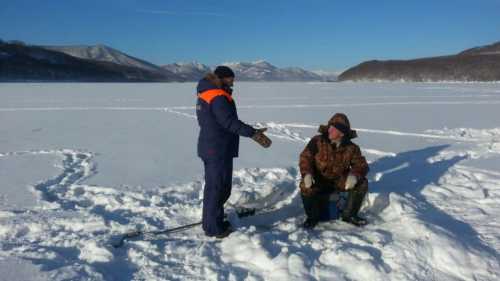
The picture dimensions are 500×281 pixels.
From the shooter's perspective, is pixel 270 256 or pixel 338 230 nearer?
pixel 270 256

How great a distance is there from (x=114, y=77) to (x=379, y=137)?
374 ft

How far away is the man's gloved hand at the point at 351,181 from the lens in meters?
4.08

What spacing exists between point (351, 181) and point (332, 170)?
300mm

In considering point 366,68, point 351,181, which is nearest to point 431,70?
point 366,68

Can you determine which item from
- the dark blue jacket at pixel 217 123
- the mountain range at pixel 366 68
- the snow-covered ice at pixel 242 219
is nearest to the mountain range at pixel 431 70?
the mountain range at pixel 366 68

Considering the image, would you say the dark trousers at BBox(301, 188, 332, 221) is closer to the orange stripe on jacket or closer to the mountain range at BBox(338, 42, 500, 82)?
the orange stripe on jacket

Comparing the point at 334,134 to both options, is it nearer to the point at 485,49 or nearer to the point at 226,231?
the point at 226,231

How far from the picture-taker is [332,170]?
171 inches

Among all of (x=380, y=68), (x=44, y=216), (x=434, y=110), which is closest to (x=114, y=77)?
(x=380, y=68)

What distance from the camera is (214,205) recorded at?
3.92 meters

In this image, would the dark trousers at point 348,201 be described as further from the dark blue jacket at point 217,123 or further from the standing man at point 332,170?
the dark blue jacket at point 217,123

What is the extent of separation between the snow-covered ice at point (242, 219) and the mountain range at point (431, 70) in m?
64.4

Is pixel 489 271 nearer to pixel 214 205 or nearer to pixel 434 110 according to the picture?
pixel 214 205

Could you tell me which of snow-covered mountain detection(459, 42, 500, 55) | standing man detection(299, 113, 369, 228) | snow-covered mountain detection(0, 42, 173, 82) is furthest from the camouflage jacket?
snow-covered mountain detection(459, 42, 500, 55)
